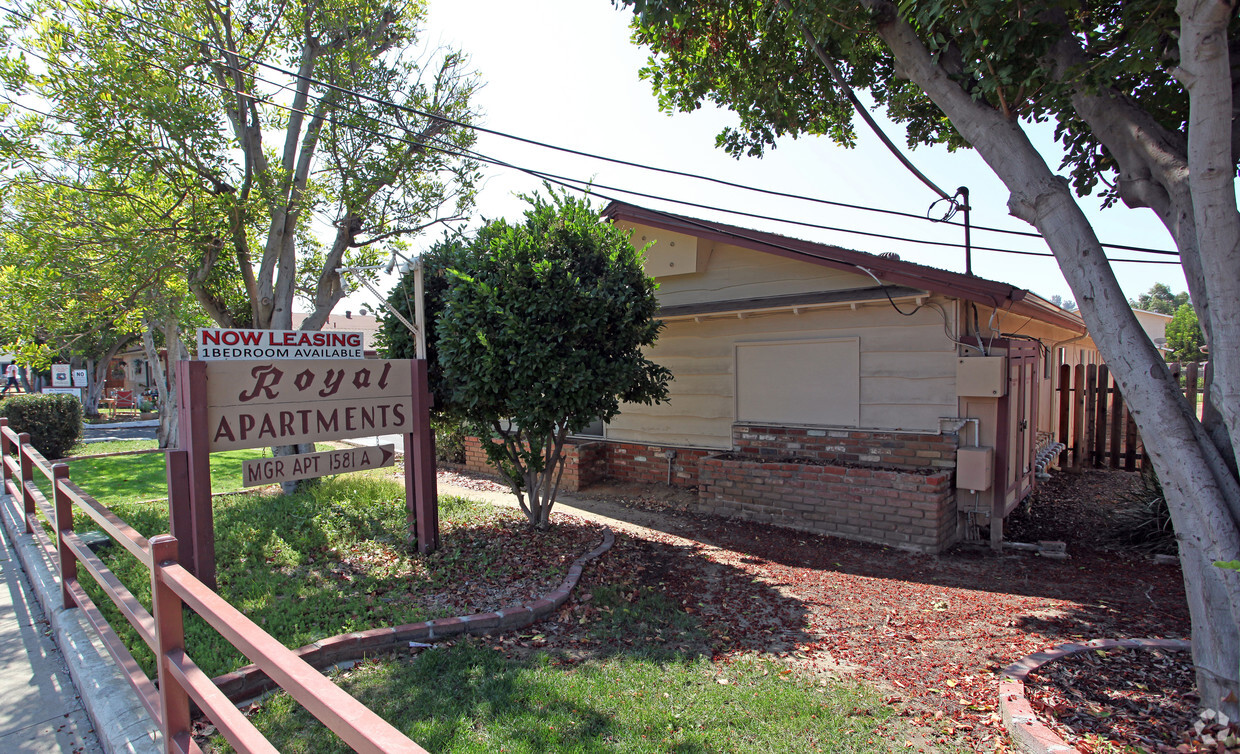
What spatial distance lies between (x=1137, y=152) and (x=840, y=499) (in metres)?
4.82

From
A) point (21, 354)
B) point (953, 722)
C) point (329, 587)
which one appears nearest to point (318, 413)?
point (329, 587)

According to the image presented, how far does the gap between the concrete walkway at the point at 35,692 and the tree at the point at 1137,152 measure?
18.4ft

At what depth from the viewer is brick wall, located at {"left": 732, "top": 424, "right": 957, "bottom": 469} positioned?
7.66 m

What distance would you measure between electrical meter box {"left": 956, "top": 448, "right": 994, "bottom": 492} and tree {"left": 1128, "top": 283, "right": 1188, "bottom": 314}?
88.3 metres

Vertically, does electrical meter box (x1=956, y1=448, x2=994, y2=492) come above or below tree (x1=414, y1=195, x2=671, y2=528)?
below

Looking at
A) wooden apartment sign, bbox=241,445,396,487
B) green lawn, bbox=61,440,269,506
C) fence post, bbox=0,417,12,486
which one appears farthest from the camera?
green lawn, bbox=61,440,269,506

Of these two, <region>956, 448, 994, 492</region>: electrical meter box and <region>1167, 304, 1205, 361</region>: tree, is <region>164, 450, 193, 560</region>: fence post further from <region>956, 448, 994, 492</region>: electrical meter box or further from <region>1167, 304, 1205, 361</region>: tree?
<region>1167, 304, 1205, 361</region>: tree

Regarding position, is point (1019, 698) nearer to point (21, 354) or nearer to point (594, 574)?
point (594, 574)

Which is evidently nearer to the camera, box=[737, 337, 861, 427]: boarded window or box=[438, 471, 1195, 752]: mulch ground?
box=[438, 471, 1195, 752]: mulch ground

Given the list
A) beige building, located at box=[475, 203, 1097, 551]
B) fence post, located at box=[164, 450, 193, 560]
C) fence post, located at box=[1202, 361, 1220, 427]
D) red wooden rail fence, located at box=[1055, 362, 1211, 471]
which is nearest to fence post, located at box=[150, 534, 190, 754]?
fence post, located at box=[164, 450, 193, 560]

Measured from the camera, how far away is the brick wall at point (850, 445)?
7.66m

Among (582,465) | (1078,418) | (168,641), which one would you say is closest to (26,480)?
(168,641)

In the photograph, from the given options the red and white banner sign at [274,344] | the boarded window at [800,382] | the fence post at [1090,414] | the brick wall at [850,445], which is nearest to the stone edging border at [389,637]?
the red and white banner sign at [274,344]

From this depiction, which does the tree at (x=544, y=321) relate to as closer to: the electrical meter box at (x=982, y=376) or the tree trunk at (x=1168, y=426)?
the tree trunk at (x=1168, y=426)
